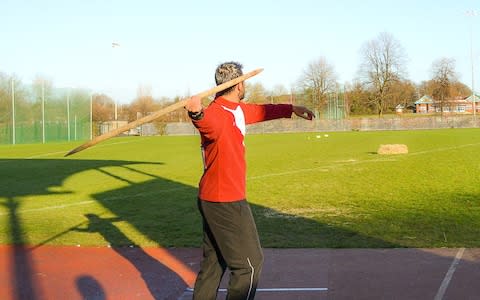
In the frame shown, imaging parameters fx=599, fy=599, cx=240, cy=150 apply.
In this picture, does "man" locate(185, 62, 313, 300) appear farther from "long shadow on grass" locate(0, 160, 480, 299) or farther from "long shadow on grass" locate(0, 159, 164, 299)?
"long shadow on grass" locate(0, 159, 164, 299)

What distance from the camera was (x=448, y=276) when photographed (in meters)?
6.67

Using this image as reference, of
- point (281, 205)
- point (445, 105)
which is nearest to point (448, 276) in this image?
point (281, 205)

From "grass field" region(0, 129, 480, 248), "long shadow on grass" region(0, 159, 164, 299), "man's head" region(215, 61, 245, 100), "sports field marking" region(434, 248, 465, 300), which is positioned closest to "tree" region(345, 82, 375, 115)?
"long shadow on grass" region(0, 159, 164, 299)

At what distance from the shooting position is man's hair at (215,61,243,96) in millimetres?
4707

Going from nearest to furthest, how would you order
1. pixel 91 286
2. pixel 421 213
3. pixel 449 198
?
pixel 91 286, pixel 421 213, pixel 449 198

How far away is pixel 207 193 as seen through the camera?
4.64 m

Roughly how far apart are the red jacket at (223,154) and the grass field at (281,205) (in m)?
4.42

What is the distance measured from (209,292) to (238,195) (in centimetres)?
90

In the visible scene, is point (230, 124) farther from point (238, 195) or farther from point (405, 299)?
point (405, 299)

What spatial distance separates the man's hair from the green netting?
5697cm

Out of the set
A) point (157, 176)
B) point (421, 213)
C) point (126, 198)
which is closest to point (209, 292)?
point (421, 213)

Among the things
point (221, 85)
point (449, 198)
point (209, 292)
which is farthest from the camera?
point (449, 198)

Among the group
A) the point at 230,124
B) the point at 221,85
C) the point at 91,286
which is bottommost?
the point at 91,286

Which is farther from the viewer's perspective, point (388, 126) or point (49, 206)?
point (388, 126)
